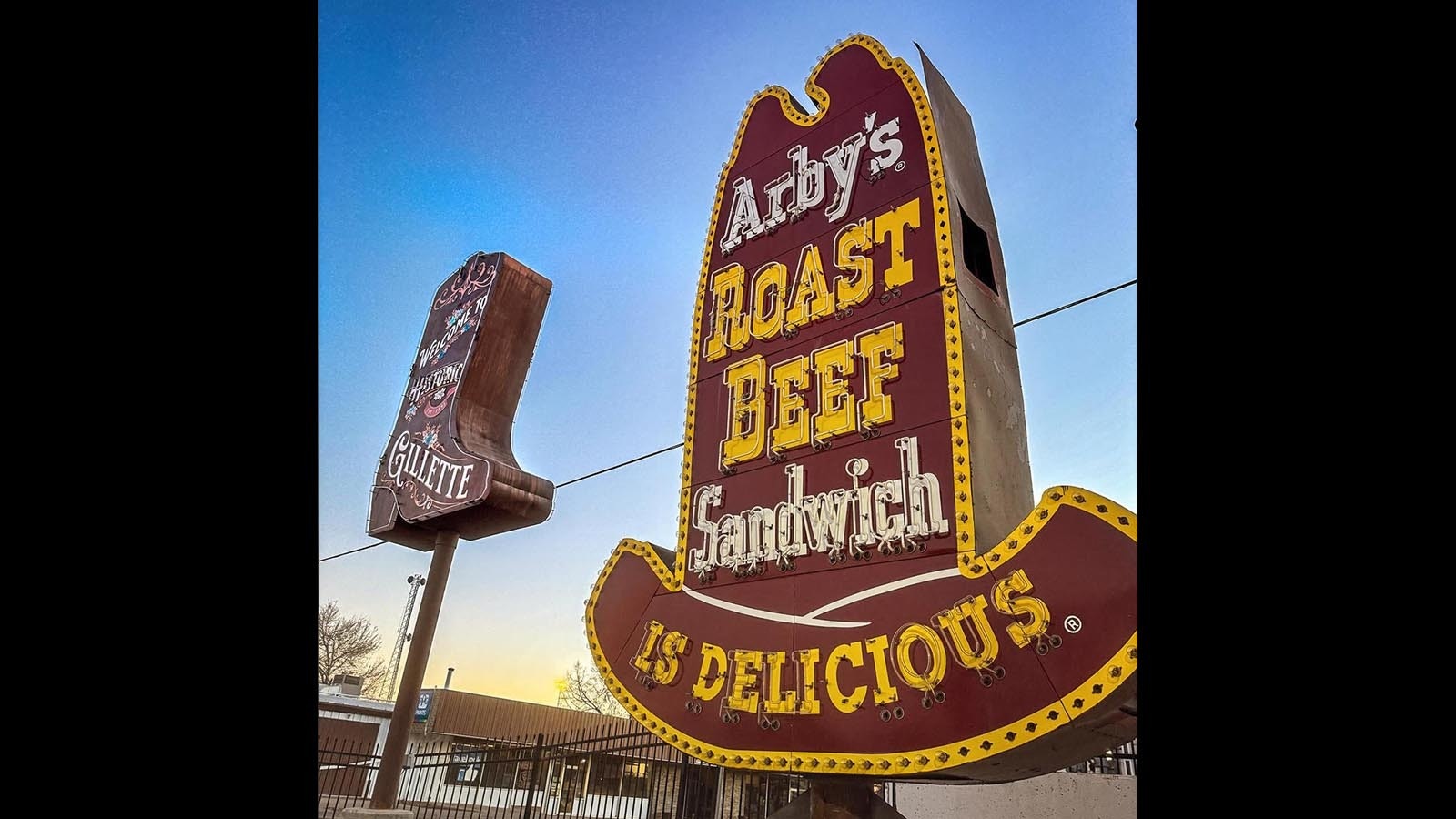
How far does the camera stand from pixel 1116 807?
9125mm

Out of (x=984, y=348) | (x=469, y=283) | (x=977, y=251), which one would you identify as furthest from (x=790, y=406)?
(x=469, y=283)

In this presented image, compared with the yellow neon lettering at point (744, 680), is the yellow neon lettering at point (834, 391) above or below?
above

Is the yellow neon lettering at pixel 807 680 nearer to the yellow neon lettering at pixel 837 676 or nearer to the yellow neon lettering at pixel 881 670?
the yellow neon lettering at pixel 837 676

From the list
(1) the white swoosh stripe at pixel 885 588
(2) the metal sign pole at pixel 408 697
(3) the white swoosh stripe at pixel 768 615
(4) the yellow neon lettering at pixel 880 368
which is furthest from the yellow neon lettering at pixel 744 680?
(2) the metal sign pole at pixel 408 697

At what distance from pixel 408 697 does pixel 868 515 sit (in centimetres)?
649

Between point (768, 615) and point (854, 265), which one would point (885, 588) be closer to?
point (768, 615)

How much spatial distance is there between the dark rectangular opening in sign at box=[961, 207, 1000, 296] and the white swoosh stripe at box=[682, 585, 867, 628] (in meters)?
3.53

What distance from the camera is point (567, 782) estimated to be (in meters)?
26.0

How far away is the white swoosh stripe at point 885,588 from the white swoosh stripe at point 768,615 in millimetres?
63

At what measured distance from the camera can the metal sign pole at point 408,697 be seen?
361 inches
